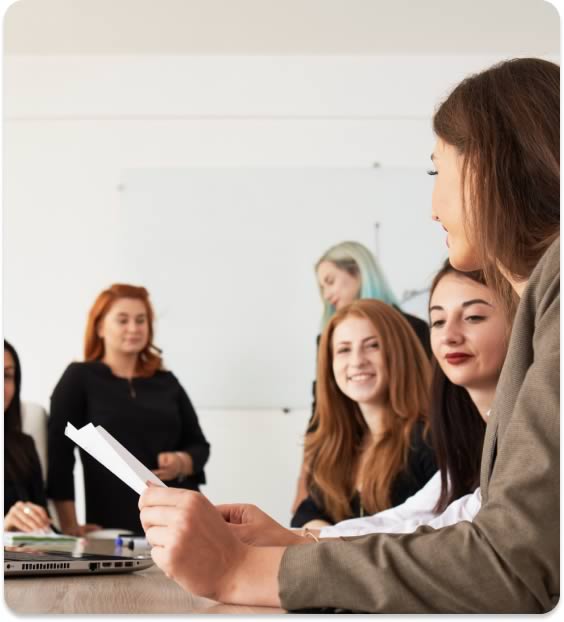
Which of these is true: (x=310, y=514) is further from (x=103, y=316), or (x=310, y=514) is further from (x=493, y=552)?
(x=493, y=552)

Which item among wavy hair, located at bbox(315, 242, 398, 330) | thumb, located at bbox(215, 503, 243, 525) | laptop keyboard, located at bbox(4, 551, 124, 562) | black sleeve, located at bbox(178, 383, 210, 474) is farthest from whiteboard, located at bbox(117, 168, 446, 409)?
thumb, located at bbox(215, 503, 243, 525)

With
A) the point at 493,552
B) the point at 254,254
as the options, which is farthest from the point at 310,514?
the point at 493,552

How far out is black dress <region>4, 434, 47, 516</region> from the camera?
3215mm

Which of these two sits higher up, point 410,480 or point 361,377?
point 361,377

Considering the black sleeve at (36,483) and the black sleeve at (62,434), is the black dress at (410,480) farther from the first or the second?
the black sleeve at (62,434)

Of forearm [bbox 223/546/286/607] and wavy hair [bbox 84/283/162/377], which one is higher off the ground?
wavy hair [bbox 84/283/162/377]

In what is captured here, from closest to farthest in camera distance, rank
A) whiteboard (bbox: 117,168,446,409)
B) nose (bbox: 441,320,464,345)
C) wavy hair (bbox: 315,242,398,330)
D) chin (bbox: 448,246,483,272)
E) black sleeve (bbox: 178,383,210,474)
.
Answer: chin (bbox: 448,246,483,272)
nose (bbox: 441,320,464,345)
black sleeve (bbox: 178,383,210,474)
wavy hair (bbox: 315,242,398,330)
whiteboard (bbox: 117,168,446,409)

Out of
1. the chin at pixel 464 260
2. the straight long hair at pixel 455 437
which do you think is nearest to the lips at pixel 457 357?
the straight long hair at pixel 455 437

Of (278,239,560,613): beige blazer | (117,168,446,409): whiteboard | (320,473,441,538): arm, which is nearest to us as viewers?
(278,239,560,613): beige blazer

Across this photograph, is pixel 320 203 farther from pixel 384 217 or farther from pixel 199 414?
pixel 199 414

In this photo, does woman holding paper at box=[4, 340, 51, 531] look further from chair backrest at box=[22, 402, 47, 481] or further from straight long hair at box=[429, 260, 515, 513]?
straight long hair at box=[429, 260, 515, 513]

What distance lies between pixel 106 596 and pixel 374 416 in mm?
1923

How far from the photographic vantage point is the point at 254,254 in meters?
4.36

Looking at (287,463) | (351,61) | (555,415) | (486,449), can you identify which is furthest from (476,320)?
(351,61)
